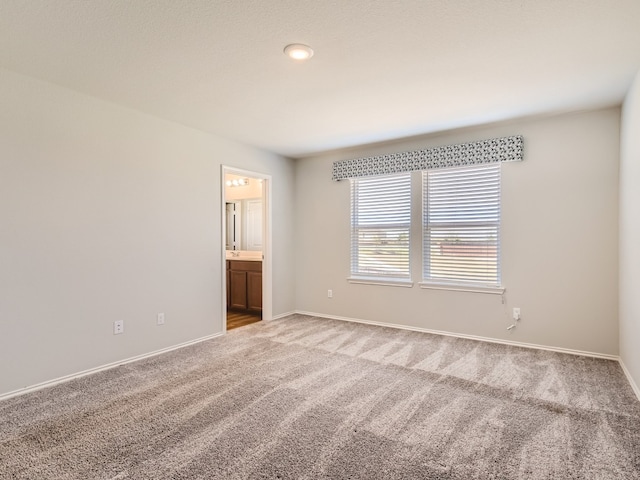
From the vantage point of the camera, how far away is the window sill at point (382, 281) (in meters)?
4.52

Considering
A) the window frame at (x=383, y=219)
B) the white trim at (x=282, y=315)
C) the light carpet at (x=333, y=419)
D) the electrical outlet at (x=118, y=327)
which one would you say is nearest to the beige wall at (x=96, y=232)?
the electrical outlet at (x=118, y=327)

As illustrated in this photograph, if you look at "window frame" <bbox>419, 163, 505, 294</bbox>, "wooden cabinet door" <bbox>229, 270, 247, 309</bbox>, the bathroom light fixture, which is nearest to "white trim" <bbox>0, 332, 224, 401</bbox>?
"wooden cabinet door" <bbox>229, 270, 247, 309</bbox>

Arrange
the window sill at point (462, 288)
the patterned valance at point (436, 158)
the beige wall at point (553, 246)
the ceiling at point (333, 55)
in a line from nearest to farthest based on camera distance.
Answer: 1. the ceiling at point (333, 55)
2. the beige wall at point (553, 246)
3. the patterned valance at point (436, 158)
4. the window sill at point (462, 288)

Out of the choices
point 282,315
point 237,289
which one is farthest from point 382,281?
point 237,289

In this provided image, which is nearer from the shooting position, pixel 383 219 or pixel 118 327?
pixel 118 327

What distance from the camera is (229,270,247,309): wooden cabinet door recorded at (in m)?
5.52

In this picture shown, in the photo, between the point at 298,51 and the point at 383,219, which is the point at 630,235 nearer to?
the point at 383,219

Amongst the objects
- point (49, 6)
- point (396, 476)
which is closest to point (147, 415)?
point (396, 476)

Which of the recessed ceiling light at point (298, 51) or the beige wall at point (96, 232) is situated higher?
the recessed ceiling light at point (298, 51)

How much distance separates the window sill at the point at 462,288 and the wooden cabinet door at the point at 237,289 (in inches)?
104

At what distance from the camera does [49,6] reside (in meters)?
1.87

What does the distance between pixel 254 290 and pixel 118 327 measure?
227 centimetres

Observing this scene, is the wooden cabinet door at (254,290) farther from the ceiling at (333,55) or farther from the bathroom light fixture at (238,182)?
the ceiling at (333,55)

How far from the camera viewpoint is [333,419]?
2.28 metres
